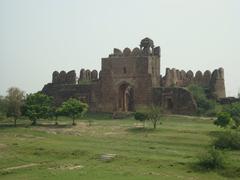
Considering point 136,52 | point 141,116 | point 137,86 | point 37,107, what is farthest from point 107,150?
point 136,52

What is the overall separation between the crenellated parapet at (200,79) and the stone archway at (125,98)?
11.5 feet

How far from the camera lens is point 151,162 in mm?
21828

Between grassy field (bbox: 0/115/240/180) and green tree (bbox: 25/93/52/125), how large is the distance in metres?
0.82

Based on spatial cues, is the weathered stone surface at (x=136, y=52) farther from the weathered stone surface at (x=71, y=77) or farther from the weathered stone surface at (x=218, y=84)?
the weathered stone surface at (x=218, y=84)

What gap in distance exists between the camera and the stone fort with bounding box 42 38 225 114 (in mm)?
44356

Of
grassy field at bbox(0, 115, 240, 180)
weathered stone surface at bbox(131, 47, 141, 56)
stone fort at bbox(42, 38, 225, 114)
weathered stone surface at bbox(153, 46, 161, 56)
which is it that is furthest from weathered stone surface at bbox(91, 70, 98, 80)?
grassy field at bbox(0, 115, 240, 180)

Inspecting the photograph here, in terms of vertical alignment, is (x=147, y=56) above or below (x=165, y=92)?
above

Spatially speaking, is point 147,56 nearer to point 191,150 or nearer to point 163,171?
point 191,150

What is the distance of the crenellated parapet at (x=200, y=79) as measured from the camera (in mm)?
47744

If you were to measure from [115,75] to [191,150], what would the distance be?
2202 cm

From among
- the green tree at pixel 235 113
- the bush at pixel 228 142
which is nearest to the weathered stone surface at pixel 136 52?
the green tree at pixel 235 113

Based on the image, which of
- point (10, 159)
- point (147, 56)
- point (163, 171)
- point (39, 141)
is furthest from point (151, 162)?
point (147, 56)

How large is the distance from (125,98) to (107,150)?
77.6 ft

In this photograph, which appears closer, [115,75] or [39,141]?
[39,141]
